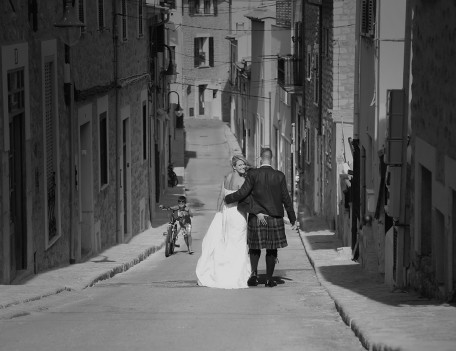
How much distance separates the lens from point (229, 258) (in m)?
13.0

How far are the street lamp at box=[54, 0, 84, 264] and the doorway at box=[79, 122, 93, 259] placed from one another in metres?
1.67

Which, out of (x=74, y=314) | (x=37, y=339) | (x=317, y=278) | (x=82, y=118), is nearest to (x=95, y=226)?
(x=82, y=118)

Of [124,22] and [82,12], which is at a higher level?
[82,12]

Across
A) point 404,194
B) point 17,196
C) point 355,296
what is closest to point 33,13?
point 17,196

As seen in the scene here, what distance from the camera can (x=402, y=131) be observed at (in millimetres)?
12250

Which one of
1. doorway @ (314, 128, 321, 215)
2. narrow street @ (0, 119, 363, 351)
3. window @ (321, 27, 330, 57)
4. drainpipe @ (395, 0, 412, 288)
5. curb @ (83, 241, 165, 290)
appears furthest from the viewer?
doorway @ (314, 128, 321, 215)

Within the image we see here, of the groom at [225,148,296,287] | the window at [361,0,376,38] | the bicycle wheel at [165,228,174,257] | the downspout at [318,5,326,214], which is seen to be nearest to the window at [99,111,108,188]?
the bicycle wheel at [165,228,174,257]

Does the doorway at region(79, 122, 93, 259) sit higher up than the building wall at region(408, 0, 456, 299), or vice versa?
the building wall at region(408, 0, 456, 299)

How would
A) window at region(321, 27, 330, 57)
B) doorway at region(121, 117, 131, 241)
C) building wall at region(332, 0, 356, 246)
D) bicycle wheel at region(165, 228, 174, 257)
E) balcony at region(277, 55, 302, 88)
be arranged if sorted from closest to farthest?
bicycle wheel at region(165, 228, 174, 257) → doorway at region(121, 117, 131, 241) → building wall at region(332, 0, 356, 246) → window at region(321, 27, 330, 57) → balcony at region(277, 55, 302, 88)

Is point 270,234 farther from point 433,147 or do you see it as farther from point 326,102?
point 326,102

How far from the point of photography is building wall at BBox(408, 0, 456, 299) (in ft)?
32.2

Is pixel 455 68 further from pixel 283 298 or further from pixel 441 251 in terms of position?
pixel 283 298

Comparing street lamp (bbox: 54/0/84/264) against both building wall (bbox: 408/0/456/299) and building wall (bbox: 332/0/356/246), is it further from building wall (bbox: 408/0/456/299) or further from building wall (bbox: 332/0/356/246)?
building wall (bbox: 332/0/356/246)

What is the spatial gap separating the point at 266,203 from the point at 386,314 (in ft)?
12.4
